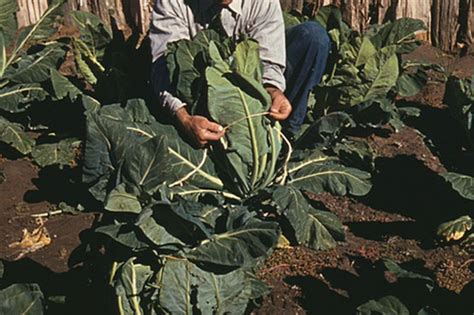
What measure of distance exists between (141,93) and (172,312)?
2.05 meters

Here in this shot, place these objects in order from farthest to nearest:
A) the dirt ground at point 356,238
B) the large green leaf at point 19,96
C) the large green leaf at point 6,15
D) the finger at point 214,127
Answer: the large green leaf at point 6,15 → the large green leaf at point 19,96 → the finger at point 214,127 → the dirt ground at point 356,238

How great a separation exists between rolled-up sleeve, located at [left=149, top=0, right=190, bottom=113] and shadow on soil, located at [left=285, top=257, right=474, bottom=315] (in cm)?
118

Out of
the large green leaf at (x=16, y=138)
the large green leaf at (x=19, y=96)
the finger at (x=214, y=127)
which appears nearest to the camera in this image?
the finger at (x=214, y=127)

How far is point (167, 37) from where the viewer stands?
4750mm

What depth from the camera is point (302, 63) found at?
5.08 meters

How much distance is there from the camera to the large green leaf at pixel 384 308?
12.3 feet

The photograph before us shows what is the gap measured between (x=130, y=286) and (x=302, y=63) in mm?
1837

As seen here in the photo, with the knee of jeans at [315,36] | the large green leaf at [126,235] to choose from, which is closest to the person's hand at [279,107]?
the knee of jeans at [315,36]

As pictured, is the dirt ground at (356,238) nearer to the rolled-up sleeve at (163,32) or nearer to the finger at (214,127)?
the finger at (214,127)

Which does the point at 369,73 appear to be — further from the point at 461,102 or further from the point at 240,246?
the point at 240,246

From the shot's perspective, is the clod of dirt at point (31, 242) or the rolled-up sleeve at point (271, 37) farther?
the rolled-up sleeve at point (271, 37)

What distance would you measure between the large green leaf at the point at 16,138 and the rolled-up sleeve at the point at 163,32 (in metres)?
0.95

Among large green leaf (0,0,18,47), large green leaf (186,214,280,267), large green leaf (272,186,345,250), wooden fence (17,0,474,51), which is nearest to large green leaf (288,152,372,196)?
large green leaf (272,186,345,250)

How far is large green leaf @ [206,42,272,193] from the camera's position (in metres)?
4.35
